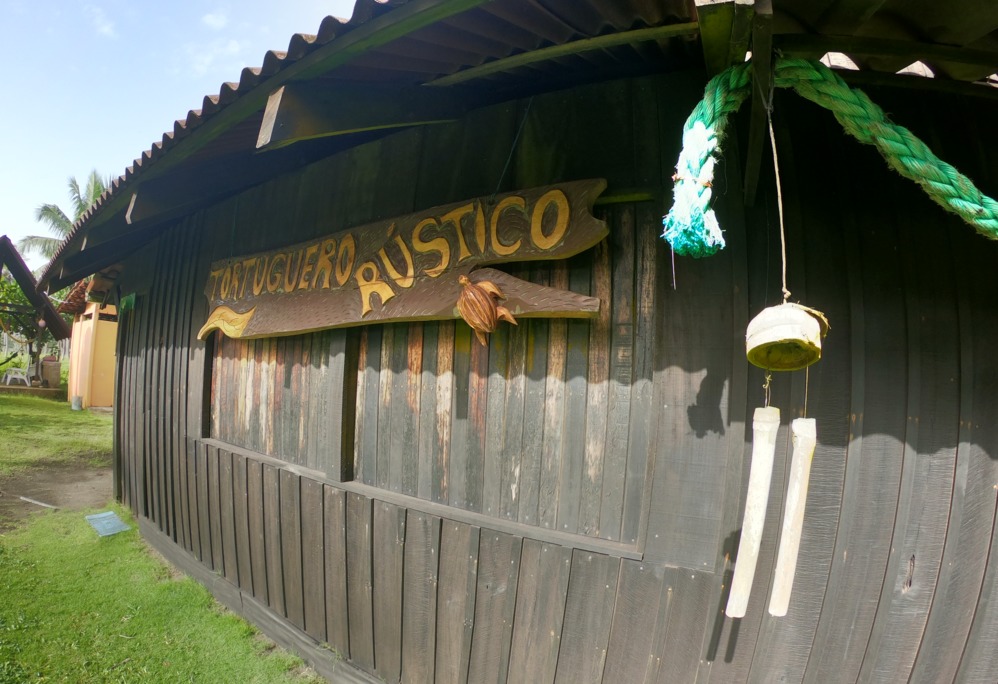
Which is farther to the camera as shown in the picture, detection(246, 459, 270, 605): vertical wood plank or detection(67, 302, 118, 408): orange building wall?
detection(67, 302, 118, 408): orange building wall

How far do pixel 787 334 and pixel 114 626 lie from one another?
4529 mm

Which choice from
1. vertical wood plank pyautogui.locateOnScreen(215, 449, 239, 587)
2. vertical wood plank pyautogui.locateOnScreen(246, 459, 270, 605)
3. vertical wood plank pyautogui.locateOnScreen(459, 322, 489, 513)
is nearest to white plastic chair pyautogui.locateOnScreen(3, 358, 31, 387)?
vertical wood plank pyautogui.locateOnScreen(215, 449, 239, 587)

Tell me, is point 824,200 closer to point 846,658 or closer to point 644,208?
point 644,208

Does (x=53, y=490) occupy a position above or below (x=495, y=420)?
below

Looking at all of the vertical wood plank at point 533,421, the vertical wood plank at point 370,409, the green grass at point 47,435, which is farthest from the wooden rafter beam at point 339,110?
the green grass at point 47,435

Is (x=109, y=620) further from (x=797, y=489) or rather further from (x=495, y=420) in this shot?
(x=797, y=489)

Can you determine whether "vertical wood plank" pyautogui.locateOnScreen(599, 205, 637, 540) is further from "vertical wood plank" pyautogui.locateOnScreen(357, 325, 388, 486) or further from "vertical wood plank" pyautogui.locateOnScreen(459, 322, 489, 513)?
"vertical wood plank" pyautogui.locateOnScreen(357, 325, 388, 486)

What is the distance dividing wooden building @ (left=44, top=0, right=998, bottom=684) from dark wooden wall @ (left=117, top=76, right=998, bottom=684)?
10 millimetres

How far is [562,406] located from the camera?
2148 mm

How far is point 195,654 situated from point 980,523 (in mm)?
4177

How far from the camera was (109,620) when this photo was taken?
351 cm

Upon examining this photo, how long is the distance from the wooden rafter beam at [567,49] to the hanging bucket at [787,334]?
1.00 metres

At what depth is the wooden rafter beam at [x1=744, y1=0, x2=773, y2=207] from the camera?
4.07 ft

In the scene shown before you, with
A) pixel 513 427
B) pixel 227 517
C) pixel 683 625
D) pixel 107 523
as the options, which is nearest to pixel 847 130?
pixel 513 427
